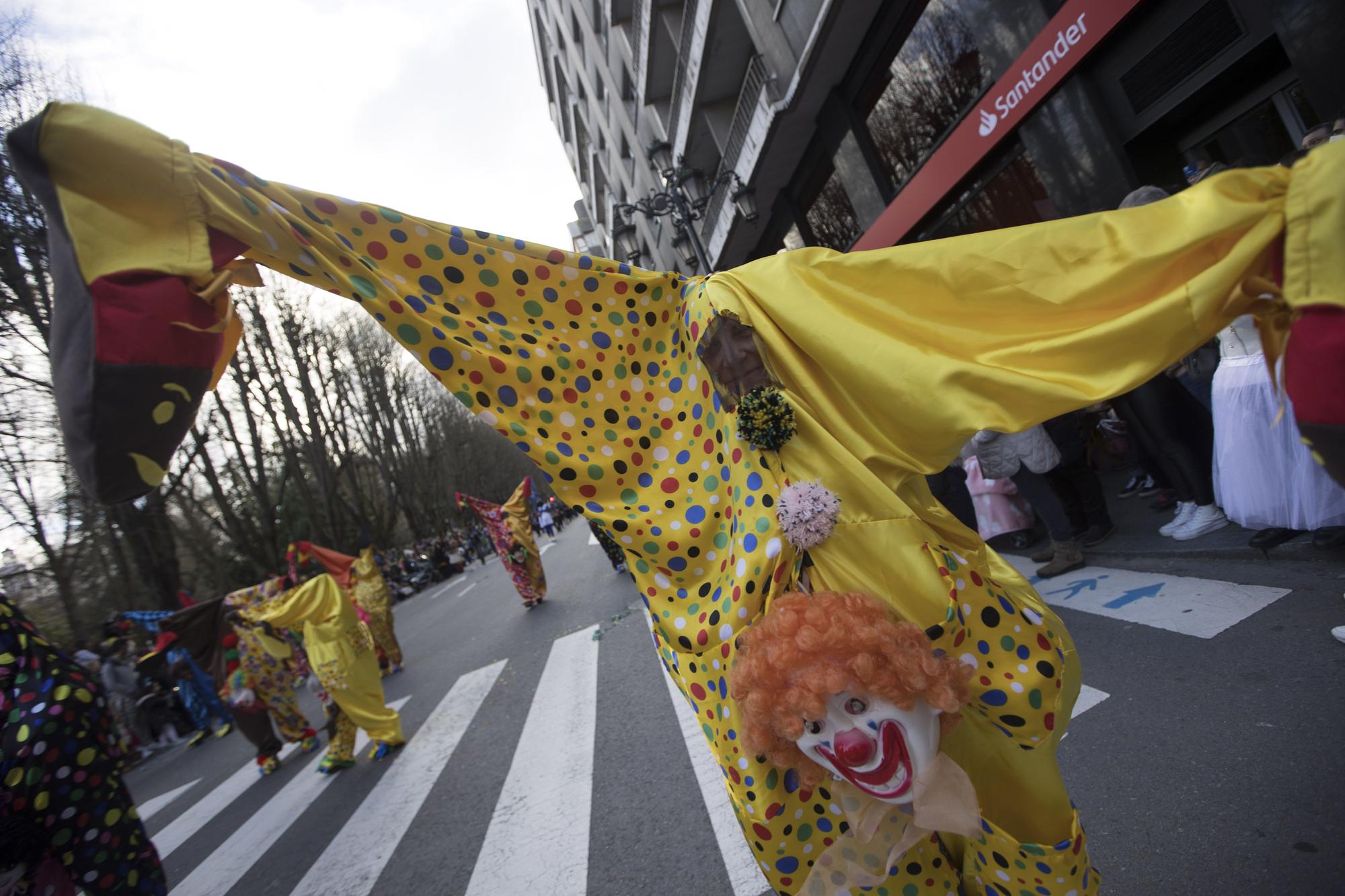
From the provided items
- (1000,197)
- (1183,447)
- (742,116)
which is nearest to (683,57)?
(742,116)

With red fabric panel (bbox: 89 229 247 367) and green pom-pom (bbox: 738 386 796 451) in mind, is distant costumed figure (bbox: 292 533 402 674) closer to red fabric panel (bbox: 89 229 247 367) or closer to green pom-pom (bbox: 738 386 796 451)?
red fabric panel (bbox: 89 229 247 367)

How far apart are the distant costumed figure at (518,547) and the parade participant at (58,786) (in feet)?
27.1

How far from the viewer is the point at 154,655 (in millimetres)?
7039

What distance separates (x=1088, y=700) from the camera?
10.5 feet

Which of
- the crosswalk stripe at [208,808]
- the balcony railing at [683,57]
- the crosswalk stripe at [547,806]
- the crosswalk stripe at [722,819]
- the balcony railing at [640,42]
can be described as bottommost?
the crosswalk stripe at [722,819]

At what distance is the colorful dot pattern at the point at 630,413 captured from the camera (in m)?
1.56

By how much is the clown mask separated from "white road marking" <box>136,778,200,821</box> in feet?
27.2

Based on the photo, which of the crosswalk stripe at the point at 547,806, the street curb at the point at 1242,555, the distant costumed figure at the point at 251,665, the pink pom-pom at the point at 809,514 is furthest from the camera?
the distant costumed figure at the point at 251,665

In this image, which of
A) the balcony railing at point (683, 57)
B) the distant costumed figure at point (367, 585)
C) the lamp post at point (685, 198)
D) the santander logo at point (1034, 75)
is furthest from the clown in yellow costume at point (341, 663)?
the balcony railing at point (683, 57)

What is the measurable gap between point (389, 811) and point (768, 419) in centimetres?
473

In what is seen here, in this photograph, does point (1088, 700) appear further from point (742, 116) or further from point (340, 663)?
point (742, 116)

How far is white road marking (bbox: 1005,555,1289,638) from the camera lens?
3359 mm

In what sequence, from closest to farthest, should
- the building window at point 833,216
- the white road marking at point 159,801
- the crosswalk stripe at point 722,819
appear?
1. the crosswalk stripe at point 722,819
2. the white road marking at point 159,801
3. the building window at point 833,216

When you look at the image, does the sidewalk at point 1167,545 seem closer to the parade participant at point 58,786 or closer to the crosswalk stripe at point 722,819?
the crosswalk stripe at point 722,819
